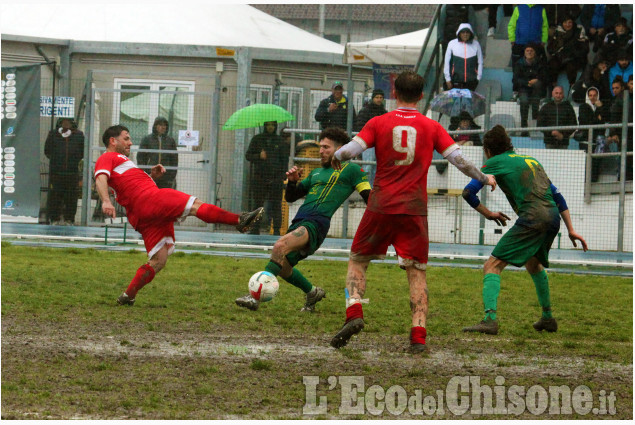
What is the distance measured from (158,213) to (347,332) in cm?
316

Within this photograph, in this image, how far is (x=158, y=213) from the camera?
30.6ft

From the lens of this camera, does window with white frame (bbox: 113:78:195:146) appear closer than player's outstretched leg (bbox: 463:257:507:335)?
No

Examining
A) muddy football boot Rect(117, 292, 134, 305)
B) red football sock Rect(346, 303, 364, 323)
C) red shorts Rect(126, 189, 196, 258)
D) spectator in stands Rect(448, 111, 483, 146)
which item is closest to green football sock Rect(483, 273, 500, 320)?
red football sock Rect(346, 303, 364, 323)

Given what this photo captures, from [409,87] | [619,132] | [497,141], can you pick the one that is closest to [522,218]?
[497,141]

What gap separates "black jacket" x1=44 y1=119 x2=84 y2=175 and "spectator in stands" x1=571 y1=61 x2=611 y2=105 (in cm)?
992

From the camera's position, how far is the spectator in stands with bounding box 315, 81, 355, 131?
58.2ft

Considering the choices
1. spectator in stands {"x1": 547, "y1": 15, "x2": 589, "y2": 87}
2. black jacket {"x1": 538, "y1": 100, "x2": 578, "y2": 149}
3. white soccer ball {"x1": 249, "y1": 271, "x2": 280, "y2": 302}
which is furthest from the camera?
spectator in stands {"x1": 547, "y1": 15, "x2": 589, "y2": 87}

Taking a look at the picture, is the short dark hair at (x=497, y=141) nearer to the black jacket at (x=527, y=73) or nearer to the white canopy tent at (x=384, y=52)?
the black jacket at (x=527, y=73)

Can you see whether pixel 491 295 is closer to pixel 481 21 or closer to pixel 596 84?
pixel 596 84

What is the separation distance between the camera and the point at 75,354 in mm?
6520

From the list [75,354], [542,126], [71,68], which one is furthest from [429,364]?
[71,68]

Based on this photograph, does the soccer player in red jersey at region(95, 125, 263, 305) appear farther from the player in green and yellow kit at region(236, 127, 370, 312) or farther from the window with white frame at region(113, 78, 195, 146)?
the window with white frame at region(113, 78, 195, 146)

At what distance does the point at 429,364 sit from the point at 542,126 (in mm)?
11403

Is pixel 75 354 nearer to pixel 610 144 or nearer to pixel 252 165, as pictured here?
pixel 252 165
